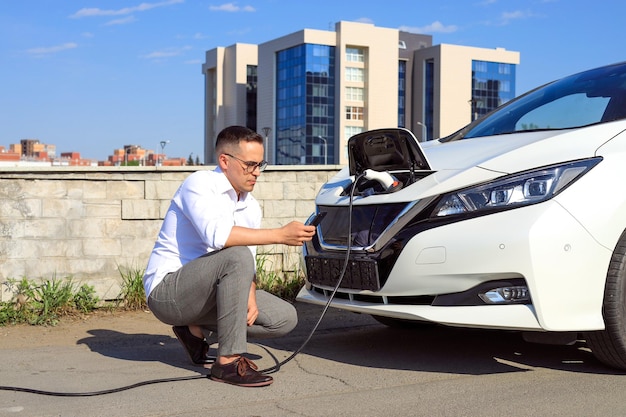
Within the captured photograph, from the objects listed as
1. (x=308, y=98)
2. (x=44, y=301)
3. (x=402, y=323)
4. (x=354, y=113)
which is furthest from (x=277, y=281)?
(x=354, y=113)

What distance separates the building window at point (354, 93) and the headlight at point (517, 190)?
101290 mm

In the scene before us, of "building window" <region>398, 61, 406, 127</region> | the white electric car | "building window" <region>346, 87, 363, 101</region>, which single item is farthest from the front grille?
"building window" <region>398, 61, 406, 127</region>

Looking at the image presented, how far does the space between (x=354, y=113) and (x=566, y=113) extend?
102396mm

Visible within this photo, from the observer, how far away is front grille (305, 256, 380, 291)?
4453 mm

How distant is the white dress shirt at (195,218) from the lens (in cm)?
432

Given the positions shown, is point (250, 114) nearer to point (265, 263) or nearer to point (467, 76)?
point (467, 76)

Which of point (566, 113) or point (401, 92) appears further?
point (401, 92)

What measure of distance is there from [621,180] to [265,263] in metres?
4.01

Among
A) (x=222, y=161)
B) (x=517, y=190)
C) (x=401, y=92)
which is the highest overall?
(x=401, y=92)

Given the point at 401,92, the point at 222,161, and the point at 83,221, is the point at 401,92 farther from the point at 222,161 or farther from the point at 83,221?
the point at 222,161

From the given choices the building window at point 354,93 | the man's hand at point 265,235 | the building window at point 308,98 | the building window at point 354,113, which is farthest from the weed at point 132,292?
the building window at point 354,113

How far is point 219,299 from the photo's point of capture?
168 inches

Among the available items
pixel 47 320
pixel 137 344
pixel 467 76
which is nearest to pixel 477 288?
pixel 137 344

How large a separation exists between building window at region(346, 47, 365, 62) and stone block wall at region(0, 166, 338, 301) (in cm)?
9817
